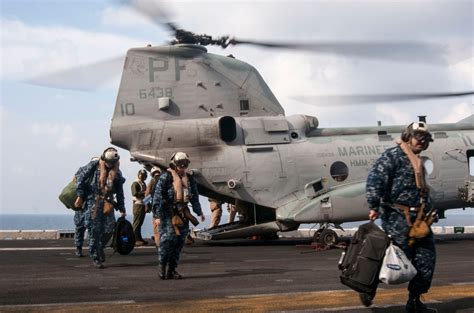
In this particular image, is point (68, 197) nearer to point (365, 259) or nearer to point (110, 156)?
point (110, 156)

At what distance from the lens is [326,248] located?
14.3m

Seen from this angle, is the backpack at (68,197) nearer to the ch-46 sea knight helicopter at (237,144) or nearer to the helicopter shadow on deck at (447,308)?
the ch-46 sea knight helicopter at (237,144)

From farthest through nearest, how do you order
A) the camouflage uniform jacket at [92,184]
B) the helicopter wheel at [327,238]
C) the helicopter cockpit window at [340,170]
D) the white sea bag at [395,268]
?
the helicopter cockpit window at [340,170] < the helicopter wheel at [327,238] < the camouflage uniform jacket at [92,184] < the white sea bag at [395,268]

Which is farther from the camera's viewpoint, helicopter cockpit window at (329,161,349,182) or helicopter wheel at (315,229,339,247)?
helicopter cockpit window at (329,161,349,182)

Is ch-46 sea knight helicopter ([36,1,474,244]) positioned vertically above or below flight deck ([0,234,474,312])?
above

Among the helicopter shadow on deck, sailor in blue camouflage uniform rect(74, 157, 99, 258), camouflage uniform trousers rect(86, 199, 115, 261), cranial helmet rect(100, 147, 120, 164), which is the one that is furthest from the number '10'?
the helicopter shadow on deck

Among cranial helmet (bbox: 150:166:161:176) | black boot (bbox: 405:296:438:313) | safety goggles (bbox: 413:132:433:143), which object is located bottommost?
black boot (bbox: 405:296:438:313)

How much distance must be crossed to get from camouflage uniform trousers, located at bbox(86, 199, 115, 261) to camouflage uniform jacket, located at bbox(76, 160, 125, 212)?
140mm

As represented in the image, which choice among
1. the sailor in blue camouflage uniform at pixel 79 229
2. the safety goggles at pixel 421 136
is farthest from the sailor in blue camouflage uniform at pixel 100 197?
the safety goggles at pixel 421 136

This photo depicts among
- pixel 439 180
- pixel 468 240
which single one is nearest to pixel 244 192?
pixel 439 180

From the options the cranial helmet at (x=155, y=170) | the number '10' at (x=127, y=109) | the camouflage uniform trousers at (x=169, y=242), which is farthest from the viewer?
the number '10' at (x=127, y=109)

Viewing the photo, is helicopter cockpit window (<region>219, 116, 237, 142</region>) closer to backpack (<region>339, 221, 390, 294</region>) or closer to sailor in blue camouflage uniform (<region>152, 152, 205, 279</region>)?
sailor in blue camouflage uniform (<region>152, 152, 205, 279</region>)

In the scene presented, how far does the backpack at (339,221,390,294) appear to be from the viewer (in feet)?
18.6

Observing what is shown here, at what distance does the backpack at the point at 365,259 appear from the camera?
224 inches
